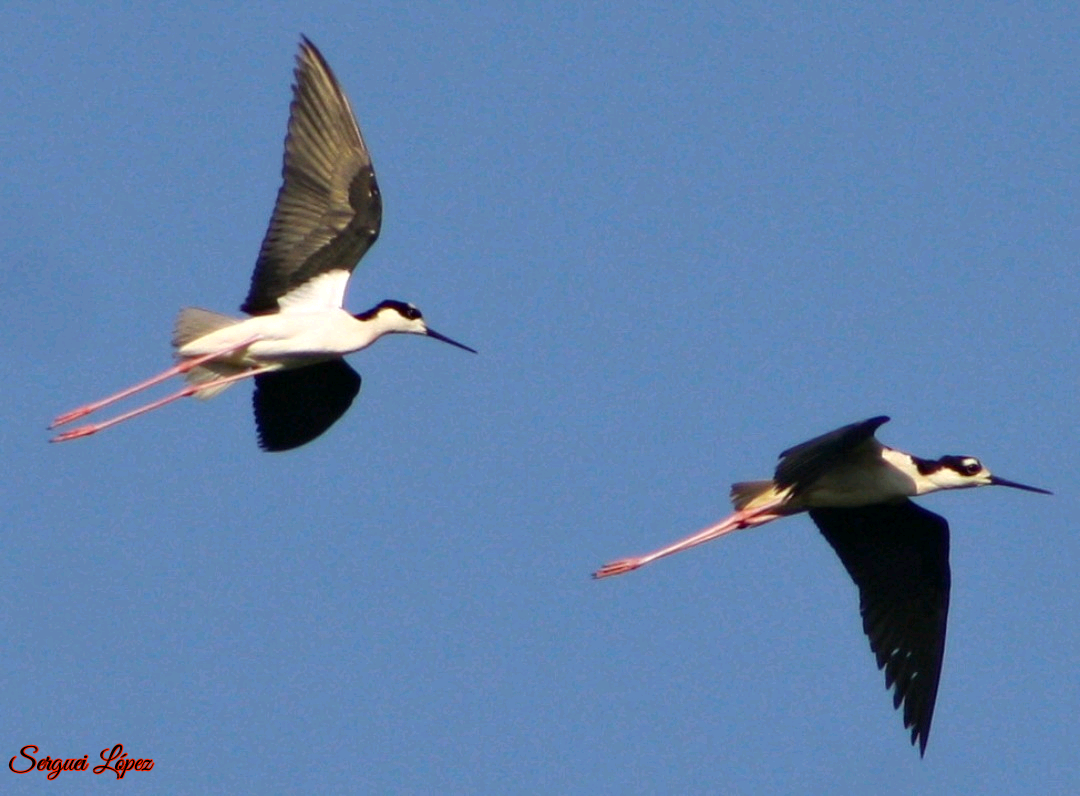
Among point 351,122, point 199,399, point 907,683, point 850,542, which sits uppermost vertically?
point 351,122

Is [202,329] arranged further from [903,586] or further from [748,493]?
[903,586]

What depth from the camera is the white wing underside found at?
14930 mm

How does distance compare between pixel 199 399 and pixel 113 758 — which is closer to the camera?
pixel 113 758

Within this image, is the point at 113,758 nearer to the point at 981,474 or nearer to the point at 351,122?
the point at 351,122

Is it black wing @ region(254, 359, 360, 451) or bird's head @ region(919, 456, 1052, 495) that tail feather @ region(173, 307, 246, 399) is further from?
bird's head @ region(919, 456, 1052, 495)

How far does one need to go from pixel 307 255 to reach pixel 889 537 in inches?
158

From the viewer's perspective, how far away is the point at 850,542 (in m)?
15.0

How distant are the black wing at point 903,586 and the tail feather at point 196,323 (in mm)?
3883

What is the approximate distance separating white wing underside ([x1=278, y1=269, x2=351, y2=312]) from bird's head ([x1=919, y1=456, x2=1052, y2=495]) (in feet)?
12.4

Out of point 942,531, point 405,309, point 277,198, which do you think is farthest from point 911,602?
point 277,198

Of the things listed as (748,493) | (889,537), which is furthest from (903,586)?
(748,493)

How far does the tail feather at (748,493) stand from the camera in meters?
15.0

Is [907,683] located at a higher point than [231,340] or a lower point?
lower

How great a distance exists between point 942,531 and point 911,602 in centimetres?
48
